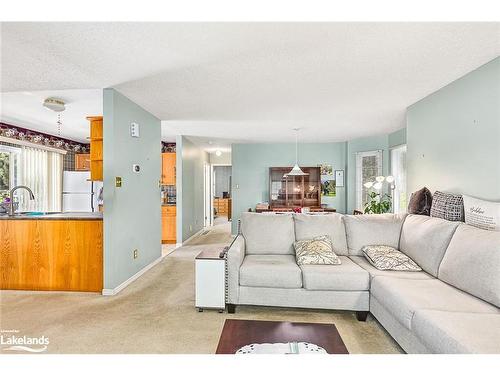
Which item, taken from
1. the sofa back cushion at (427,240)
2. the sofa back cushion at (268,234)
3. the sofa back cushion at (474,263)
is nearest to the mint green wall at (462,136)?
the sofa back cushion at (427,240)

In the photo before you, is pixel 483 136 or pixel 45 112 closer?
pixel 483 136

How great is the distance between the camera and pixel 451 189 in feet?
10.1

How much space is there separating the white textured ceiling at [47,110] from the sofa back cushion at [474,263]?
413 centimetres

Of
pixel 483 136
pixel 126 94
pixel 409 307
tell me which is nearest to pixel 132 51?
pixel 126 94

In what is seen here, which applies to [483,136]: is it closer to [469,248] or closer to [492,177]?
[492,177]

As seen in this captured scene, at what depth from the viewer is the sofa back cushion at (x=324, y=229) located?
3.21 metres

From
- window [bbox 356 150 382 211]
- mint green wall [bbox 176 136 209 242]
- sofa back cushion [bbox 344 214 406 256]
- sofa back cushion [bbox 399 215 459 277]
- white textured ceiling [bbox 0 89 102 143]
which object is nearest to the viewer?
sofa back cushion [bbox 399 215 459 277]

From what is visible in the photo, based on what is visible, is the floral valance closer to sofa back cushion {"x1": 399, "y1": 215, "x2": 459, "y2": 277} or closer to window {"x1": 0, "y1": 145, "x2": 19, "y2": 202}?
window {"x1": 0, "y1": 145, "x2": 19, "y2": 202}

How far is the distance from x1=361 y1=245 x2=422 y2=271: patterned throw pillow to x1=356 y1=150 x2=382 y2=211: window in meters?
3.82

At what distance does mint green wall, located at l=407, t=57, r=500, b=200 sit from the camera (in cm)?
251

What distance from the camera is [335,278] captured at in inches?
101

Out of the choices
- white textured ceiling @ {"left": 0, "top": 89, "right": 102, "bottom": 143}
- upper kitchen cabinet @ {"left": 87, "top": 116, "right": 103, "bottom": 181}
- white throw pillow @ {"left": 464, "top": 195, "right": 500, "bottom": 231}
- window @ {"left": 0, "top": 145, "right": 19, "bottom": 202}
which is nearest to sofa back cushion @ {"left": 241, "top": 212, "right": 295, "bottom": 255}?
white throw pillow @ {"left": 464, "top": 195, "right": 500, "bottom": 231}

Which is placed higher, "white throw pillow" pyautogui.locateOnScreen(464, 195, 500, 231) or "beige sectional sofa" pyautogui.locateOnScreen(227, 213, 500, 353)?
"white throw pillow" pyautogui.locateOnScreen(464, 195, 500, 231)
